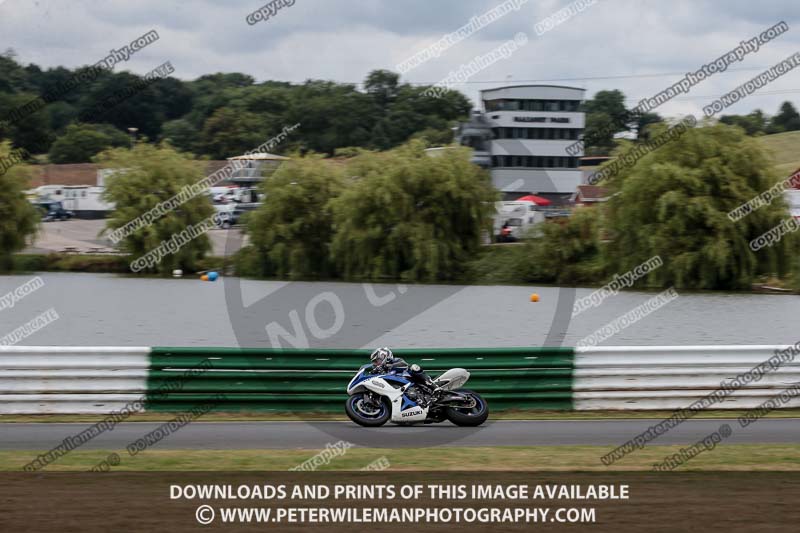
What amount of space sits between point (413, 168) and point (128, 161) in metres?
15.9

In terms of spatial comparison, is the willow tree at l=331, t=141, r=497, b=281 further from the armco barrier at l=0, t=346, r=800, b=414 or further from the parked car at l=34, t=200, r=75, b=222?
the parked car at l=34, t=200, r=75, b=222

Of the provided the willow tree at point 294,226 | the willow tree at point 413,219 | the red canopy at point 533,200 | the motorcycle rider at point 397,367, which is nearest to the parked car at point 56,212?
the willow tree at point 294,226

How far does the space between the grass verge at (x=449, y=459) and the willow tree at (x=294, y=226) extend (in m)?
42.2

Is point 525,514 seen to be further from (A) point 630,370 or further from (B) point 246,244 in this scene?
(B) point 246,244

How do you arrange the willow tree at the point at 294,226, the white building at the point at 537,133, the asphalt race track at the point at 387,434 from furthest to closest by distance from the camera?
the white building at the point at 537,133 < the willow tree at the point at 294,226 < the asphalt race track at the point at 387,434

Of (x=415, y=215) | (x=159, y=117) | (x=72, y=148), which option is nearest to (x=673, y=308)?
(x=415, y=215)

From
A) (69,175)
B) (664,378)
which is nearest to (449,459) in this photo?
(664,378)

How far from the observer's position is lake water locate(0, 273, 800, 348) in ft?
104

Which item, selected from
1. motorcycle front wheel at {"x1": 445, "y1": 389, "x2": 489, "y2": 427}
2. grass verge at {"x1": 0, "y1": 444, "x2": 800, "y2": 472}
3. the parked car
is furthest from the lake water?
the parked car

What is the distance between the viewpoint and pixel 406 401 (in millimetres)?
12289

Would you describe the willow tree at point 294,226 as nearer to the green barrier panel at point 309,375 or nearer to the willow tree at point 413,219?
the willow tree at point 413,219

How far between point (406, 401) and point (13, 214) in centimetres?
4767

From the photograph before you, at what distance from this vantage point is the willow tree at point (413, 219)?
168 feet

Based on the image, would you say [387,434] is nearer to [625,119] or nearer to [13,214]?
[13,214]
